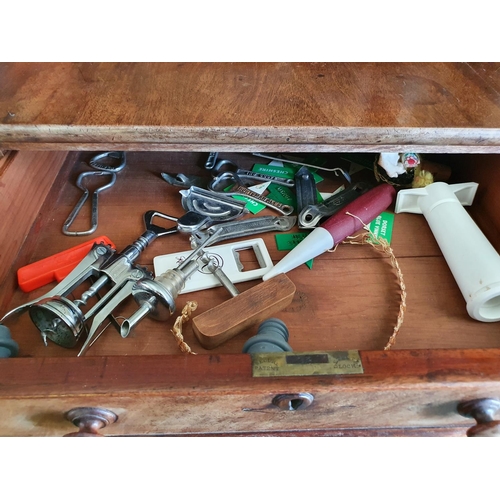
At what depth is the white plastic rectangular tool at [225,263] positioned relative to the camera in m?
0.98

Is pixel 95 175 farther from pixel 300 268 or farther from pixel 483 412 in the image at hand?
pixel 483 412

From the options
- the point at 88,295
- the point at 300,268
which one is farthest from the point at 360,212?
the point at 88,295

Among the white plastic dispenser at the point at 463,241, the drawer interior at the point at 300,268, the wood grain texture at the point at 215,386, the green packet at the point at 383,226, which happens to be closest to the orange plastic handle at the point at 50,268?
the drawer interior at the point at 300,268

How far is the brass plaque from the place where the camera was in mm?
720

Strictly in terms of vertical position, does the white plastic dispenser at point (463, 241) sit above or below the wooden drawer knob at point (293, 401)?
above

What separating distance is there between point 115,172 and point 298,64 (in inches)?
18.3

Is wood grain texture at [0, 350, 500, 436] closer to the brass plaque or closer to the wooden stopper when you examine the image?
the brass plaque

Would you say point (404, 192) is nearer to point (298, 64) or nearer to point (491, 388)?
point (298, 64)

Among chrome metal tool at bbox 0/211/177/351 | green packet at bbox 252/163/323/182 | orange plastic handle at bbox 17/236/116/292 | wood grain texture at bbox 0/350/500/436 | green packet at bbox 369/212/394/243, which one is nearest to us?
wood grain texture at bbox 0/350/500/436

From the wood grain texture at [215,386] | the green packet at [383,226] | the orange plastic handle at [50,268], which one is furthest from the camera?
the green packet at [383,226]

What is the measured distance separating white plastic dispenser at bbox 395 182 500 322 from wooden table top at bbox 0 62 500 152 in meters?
0.15

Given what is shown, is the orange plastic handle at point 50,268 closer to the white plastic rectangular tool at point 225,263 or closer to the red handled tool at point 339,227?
the white plastic rectangular tool at point 225,263

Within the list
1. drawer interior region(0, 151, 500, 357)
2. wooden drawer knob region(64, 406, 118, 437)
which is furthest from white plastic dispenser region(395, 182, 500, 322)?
wooden drawer knob region(64, 406, 118, 437)

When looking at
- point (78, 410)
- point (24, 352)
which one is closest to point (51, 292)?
point (24, 352)
